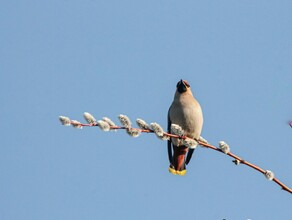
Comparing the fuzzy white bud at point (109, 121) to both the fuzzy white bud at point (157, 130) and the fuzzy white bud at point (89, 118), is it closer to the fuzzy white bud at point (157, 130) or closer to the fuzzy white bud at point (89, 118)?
the fuzzy white bud at point (89, 118)

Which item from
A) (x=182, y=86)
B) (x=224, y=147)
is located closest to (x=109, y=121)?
(x=224, y=147)

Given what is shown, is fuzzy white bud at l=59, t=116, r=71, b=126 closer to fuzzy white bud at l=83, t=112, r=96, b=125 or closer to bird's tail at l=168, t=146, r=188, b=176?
fuzzy white bud at l=83, t=112, r=96, b=125

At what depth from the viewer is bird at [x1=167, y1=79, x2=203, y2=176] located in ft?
18.4

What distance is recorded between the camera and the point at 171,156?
5.94 metres

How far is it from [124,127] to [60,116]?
377 millimetres

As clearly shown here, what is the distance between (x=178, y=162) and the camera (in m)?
5.77

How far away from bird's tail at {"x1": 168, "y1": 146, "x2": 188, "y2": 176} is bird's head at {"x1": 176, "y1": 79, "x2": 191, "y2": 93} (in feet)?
2.58

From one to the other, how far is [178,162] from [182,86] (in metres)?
1.01

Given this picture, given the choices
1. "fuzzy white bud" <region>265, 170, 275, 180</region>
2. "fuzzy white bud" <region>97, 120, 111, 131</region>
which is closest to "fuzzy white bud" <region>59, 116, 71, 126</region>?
"fuzzy white bud" <region>97, 120, 111, 131</region>

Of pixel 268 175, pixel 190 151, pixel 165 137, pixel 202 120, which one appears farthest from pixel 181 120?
pixel 268 175

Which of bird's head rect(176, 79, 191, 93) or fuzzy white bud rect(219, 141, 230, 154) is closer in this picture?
fuzzy white bud rect(219, 141, 230, 154)

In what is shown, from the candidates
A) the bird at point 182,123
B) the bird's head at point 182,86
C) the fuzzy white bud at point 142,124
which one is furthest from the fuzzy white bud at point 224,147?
the bird's head at point 182,86

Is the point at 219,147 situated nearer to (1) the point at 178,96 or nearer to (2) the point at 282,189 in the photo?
(2) the point at 282,189

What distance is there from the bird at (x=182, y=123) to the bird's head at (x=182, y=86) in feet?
0.46
